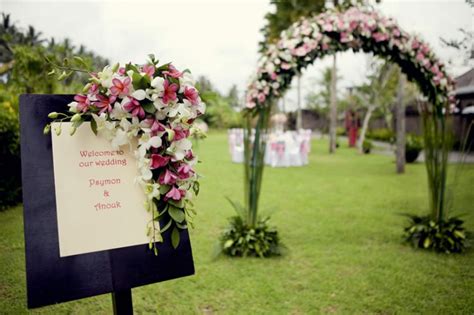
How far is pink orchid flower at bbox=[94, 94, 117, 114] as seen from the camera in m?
1.42

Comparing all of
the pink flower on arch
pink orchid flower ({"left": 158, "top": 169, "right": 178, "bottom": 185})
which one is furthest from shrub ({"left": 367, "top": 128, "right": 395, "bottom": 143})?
pink orchid flower ({"left": 158, "top": 169, "right": 178, "bottom": 185})

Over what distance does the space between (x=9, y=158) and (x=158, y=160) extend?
4703 millimetres

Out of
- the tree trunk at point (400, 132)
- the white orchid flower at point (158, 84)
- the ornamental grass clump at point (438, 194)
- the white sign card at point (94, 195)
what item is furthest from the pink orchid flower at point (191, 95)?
the tree trunk at point (400, 132)

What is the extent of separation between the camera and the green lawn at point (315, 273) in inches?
106

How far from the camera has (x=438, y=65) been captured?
380 cm

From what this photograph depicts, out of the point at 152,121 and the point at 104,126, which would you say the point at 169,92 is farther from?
the point at 104,126

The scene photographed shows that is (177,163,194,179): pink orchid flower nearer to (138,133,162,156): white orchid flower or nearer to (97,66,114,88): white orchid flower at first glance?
(138,133,162,156): white orchid flower

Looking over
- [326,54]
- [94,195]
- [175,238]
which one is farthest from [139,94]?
[326,54]

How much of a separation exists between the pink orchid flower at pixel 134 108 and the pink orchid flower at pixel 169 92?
0.31 ft

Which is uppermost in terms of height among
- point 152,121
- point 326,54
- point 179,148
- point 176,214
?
point 326,54

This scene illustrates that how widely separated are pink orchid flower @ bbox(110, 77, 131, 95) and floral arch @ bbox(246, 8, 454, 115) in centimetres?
239

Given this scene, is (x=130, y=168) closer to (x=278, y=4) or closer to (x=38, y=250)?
(x=38, y=250)

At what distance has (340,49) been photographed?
3.76m

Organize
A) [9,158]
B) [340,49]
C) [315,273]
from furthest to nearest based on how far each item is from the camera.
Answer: [9,158] < [340,49] < [315,273]
